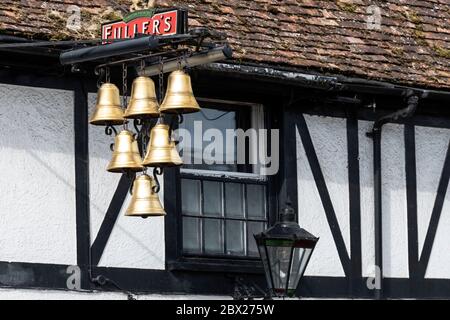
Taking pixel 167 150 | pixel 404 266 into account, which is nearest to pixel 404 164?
pixel 404 266

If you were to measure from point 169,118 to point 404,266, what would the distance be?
2667 mm

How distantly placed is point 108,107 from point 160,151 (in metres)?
0.59

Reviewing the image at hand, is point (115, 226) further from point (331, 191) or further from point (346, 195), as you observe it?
point (346, 195)

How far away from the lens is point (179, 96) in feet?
44.3

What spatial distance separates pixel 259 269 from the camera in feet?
50.6

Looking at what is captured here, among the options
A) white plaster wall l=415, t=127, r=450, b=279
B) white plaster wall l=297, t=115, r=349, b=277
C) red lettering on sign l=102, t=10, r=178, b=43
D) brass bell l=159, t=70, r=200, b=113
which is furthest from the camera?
white plaster wall l=415, t=127, r=450, b=279

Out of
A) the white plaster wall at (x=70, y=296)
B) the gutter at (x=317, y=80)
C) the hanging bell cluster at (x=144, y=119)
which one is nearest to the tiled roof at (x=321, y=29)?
the gutter at (x=317, y=80)

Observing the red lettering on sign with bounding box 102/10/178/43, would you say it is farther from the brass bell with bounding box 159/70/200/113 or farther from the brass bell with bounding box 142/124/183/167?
the brass bell with bounding box 142/124/183/167

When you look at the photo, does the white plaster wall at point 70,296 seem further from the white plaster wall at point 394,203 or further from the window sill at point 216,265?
the white plaster wall at point 394,203

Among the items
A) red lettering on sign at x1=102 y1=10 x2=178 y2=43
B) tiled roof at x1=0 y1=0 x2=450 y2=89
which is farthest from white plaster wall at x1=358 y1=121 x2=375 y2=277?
red lettering on sign at x1=102 y1=10 x2=178 y2=43

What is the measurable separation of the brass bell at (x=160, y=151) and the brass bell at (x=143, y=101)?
14 cm

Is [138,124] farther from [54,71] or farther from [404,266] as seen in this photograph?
[404,266]

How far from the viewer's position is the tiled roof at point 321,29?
1498cm

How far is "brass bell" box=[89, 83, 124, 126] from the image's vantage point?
45.1 ft
